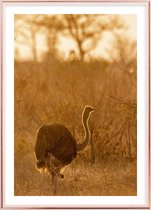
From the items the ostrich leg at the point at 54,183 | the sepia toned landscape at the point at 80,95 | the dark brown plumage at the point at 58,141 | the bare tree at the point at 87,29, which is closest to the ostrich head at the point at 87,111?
the sepia toned landscape at the point at 80,95

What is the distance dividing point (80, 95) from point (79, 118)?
0.49 ft

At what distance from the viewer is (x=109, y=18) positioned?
8594 mm

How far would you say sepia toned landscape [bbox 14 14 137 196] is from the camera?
8.59 meters

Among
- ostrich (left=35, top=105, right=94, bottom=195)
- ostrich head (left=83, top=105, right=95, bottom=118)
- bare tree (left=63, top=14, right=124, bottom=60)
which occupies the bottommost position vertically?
ostrich (left=35, top=105, right=94, bottom=195)

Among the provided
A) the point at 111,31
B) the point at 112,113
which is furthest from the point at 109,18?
the point at 112,113

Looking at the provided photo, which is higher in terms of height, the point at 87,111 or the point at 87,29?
the point at 87,29

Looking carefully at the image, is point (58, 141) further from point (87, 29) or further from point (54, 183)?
point (87, 29)

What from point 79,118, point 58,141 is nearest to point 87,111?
point 79,118

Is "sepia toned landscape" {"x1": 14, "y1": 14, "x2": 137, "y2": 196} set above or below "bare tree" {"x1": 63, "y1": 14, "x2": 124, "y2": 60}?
below

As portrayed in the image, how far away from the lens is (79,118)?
8.62m

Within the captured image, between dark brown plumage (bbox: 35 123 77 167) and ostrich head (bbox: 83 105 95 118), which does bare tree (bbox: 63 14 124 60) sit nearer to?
ostrich head (bbox: 83 105 95 118)

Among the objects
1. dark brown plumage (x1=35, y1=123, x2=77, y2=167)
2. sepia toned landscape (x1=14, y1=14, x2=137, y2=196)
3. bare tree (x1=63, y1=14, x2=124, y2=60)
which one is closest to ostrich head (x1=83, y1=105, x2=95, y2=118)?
sepia toned landscape (x1=14, y1=14, x2=137, y2=196)

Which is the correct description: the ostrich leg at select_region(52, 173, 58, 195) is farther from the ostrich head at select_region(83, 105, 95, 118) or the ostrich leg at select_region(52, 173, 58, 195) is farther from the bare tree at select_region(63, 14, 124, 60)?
the bare tree at select_region(63, 14, 124, 60)

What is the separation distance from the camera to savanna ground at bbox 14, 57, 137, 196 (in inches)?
338
